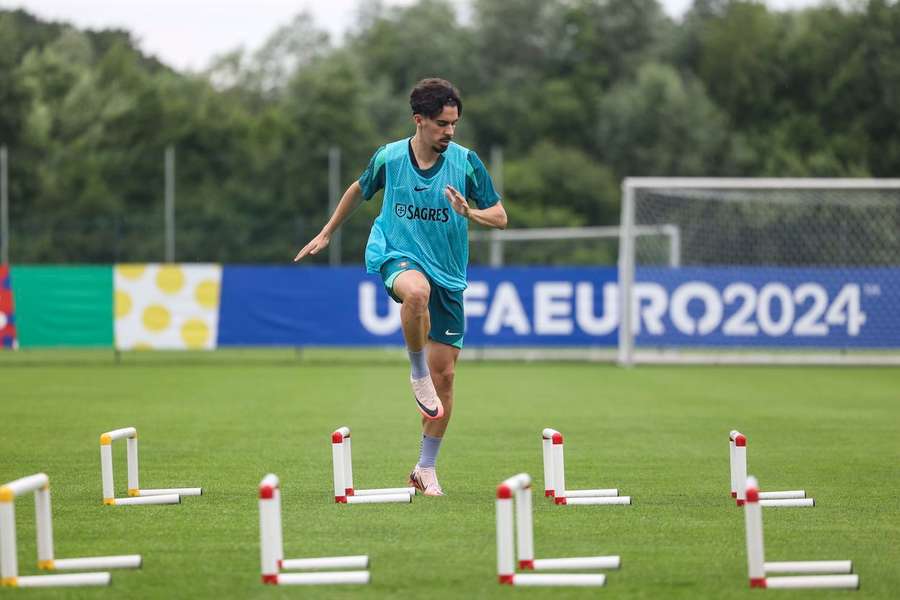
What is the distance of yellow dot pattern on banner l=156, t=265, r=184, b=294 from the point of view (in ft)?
85.1

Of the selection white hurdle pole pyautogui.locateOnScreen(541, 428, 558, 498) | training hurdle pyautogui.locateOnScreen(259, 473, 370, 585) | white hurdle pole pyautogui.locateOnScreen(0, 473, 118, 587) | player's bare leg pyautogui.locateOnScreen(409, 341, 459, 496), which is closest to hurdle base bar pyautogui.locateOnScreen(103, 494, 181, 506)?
player's bare leg pyautogui.locateOnScreen(409, 341, 459, 496)

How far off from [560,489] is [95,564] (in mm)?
2847

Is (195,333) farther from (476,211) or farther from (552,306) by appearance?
(476,211)

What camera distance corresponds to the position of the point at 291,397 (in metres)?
17.7

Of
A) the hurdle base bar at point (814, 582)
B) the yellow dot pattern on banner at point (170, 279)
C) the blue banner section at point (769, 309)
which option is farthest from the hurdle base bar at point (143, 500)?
the yellow dot pattern on banner at point (170, 279)

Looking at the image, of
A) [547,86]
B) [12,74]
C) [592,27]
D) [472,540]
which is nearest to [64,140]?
[12,74]

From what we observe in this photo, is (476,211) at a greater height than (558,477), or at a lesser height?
greater

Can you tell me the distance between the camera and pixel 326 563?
5926mm

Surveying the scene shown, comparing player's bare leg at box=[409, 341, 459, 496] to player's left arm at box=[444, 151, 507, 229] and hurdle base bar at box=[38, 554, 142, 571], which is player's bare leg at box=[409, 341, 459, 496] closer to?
player's left arm at box=[444, 151, 507, 229]

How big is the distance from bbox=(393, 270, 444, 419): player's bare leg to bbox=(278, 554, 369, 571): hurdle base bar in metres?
2.19

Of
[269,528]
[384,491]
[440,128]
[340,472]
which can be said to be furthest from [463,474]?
[269,528]

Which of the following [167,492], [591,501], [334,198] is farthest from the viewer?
[334,198]

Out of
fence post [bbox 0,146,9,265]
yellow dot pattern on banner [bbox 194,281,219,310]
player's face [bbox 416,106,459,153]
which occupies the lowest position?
yellow dot pattern on banner [bbox 194,281,219,310]

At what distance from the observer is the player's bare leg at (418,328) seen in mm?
7926
